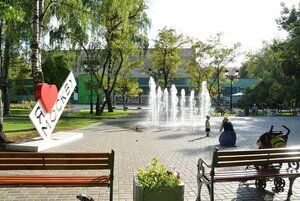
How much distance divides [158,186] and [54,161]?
1737mm

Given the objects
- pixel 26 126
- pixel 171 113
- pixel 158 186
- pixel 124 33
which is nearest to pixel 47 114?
pixel 158 186

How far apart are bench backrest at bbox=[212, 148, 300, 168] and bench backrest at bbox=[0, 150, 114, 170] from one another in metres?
1.80

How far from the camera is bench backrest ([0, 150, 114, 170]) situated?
5.22 m

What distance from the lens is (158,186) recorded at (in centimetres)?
498

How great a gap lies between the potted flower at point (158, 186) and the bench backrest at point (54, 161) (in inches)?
22.3

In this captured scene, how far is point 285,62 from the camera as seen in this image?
35375 mm

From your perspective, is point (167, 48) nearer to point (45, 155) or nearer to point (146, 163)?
point (146, 163)

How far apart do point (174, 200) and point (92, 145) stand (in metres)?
8.47

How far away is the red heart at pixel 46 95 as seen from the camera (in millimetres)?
11695

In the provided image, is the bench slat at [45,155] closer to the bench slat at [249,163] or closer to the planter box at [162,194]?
the planter box at [162,194]

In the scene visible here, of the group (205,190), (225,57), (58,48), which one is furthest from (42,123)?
(225,57)

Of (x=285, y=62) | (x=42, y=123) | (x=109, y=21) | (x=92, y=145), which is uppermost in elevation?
(x=109, y=21)

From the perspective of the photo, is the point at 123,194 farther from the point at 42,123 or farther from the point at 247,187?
the point at 42,123

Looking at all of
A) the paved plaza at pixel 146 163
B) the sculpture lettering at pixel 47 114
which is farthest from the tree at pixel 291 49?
the sculpture lettering at pixel 47 114
